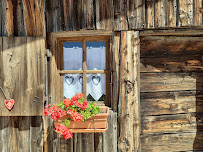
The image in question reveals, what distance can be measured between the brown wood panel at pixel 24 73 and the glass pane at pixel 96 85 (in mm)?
726

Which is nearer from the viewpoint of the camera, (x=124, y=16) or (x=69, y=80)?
(x=124, y=16)

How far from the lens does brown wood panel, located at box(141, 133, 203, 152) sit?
271 cm

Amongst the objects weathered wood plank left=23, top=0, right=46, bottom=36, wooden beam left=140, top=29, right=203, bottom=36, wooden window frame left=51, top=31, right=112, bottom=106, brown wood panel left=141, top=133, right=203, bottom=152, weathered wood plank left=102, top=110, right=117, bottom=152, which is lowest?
brown wood panel left=141, top=133, right=203, bottom=152

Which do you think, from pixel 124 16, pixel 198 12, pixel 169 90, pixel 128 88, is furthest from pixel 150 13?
pixel 169 90

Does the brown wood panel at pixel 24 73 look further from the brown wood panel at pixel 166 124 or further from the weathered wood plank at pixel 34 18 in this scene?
the brown wood panel at pixel 166 124

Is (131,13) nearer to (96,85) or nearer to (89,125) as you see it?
(96,85)

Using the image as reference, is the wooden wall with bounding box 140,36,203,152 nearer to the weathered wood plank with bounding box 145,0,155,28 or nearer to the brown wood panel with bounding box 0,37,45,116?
the weathered wood plank with bounding box 145,0,155,28

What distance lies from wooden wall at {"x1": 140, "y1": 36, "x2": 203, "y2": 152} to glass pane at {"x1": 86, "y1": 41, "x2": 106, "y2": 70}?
25.6 inches

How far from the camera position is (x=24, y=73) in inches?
91.0

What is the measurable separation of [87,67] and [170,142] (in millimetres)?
1884

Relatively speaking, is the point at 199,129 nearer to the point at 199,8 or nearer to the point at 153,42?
the point at 153,42

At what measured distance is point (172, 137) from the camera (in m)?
2.72

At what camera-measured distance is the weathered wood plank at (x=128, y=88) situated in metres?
2.41

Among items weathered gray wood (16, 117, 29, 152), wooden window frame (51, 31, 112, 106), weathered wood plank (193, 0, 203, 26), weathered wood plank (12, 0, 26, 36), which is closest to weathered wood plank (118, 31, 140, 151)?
wooden window frame (51, 31, 112, 106)
